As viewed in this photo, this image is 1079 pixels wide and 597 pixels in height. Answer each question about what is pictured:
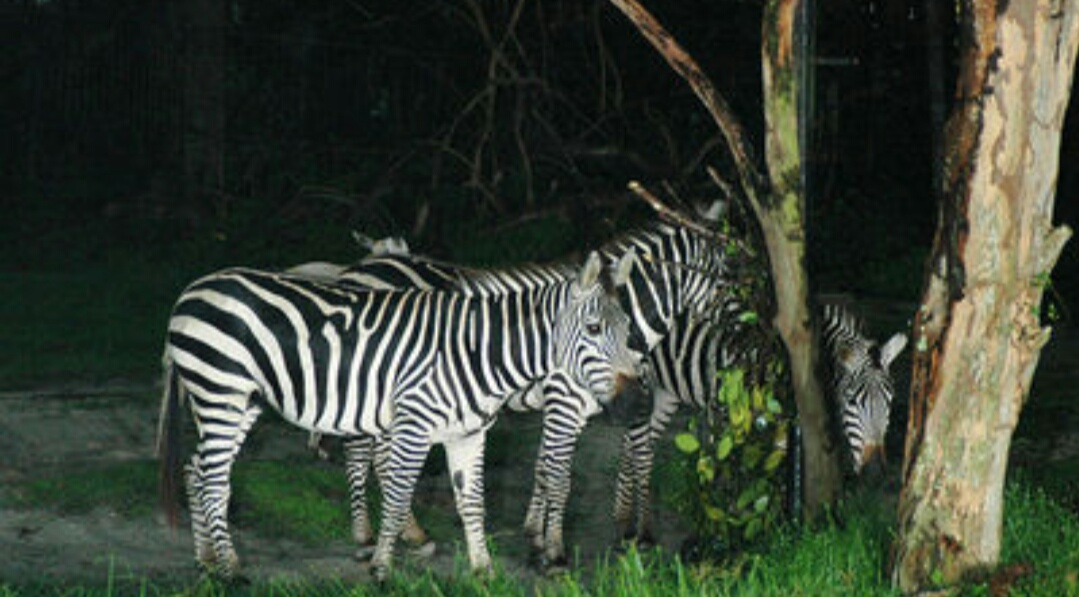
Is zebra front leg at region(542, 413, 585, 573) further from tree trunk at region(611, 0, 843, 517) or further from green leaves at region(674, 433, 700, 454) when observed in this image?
tree trunk at region(611, 0, 843, 517)

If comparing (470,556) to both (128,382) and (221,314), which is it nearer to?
(221,314)

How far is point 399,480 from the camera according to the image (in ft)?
24.0

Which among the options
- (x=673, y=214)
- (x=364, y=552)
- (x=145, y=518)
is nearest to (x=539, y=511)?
(x=364, y=552)

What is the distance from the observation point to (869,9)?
16109 mm

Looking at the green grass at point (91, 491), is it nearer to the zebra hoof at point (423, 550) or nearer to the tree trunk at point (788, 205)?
the zebra hoof at point (423, 550)

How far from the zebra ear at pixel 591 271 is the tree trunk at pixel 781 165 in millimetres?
725

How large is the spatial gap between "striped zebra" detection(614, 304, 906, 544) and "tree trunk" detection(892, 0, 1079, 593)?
1.38 metres

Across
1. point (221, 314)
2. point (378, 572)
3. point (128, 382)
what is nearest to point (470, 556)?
point (378, 572)

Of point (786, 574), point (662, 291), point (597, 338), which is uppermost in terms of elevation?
point (662, 291)

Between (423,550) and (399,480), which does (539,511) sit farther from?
(399,480)

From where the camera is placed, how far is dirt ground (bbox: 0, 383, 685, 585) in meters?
7.51

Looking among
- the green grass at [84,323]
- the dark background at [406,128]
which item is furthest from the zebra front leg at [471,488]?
the dark background at [406,128]

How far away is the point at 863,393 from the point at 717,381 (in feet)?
2.30

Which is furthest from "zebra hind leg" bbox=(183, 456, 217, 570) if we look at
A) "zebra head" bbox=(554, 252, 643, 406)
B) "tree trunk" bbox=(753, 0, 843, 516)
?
"tree trunk" bbox=(753, 0, 843, 516)
